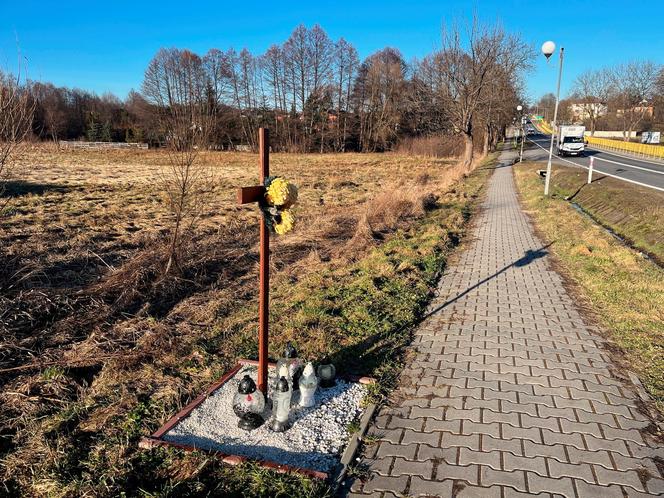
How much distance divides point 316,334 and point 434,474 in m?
2.40

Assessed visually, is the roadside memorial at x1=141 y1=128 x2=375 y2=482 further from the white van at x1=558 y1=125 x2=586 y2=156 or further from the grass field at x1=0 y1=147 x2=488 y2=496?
the white van at x1=558 y1=125 x2=586 y2=156

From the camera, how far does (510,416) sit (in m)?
3.69

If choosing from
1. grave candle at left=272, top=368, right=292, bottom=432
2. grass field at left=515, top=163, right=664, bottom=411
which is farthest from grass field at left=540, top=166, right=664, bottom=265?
grave candle at left=272, top=368, right=292, bottom=432

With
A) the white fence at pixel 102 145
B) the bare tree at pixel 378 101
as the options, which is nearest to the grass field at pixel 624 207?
the bare tree at pixel 378 101

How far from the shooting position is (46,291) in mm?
6031

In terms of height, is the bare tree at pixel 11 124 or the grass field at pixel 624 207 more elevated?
the bare tree at pixel 11 124

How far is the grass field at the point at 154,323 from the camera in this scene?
3.09 m

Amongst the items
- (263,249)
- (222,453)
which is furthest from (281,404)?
(263,249)

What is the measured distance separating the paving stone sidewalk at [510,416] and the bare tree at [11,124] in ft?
15.4

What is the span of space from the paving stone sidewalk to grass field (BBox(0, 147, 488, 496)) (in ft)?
1.53

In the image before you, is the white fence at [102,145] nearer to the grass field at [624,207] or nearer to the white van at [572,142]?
the white van at [572,142]

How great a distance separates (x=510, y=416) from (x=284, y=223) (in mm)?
2376

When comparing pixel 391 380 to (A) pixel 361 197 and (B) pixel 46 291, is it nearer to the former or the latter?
(B) pixel 46 291

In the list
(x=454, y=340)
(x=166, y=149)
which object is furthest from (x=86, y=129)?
(x=454, y=340)
